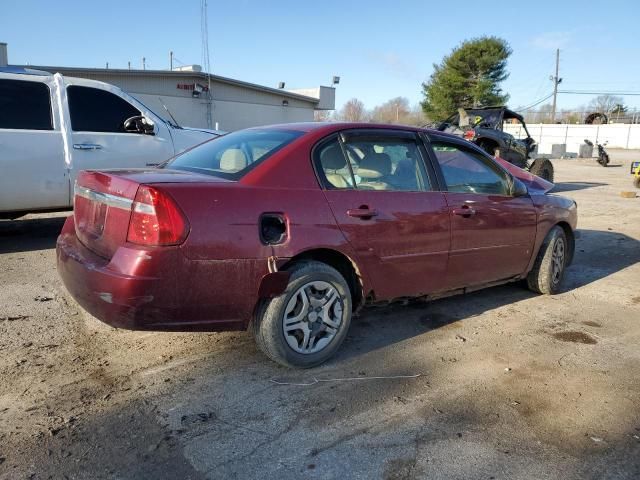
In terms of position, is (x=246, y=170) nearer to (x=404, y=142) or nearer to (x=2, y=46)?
(x=404, y=142)

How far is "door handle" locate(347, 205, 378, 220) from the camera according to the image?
11.4 feet

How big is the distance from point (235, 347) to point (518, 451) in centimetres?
195

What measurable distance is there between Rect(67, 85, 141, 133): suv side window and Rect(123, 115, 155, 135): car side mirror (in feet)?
0.28

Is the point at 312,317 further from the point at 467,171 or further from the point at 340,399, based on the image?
the point at 467,171

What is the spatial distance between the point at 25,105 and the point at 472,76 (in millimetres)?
47365

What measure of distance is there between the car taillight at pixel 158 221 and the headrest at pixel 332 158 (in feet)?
3.58

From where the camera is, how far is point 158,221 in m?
2.85

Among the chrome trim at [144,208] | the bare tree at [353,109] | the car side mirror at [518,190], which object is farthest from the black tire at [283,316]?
the bare tree at [353,109]

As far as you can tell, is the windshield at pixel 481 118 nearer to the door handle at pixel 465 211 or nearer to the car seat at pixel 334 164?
the door handle at pixel 465 211

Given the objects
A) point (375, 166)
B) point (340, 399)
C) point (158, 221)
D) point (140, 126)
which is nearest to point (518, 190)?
point (375, 166)

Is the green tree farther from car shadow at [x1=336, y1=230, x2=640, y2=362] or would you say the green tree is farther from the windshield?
car shadow at [x1=336, y1=230, x2=640, y2=362]

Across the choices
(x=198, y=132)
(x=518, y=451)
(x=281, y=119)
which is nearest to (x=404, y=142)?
(x=518, y=451)

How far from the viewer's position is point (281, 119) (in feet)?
96.1

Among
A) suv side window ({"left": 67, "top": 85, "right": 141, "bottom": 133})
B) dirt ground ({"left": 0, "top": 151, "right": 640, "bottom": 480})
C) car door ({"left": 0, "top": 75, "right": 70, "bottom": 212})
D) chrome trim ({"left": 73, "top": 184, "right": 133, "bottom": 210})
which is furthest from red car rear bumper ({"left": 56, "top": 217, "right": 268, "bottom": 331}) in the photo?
suv side window ({"left": 67, "top": 85, "right": 141, "bottom": 133})
